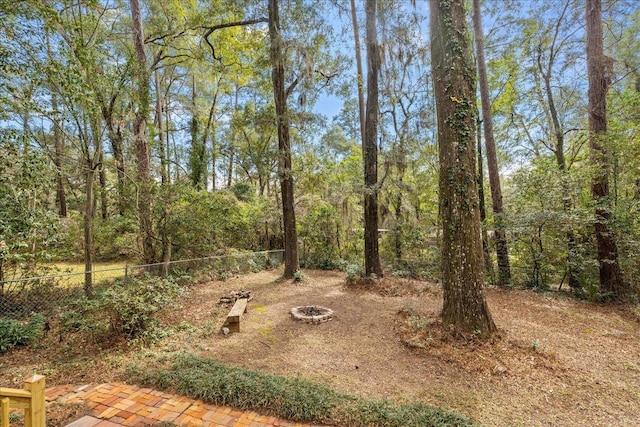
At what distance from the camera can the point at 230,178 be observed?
16.6 meters

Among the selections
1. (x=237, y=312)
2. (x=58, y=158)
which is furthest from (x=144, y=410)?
(x=58, y=158)

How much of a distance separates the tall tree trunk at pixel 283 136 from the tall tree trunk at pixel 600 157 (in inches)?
270

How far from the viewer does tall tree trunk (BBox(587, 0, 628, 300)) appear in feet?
18.6

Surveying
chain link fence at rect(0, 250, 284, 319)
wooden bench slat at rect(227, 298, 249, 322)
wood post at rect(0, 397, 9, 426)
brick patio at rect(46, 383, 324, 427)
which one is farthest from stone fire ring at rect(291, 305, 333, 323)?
wood post at rect(0, 397, 9, 426)

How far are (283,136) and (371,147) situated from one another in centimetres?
241

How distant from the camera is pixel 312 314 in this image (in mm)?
4953

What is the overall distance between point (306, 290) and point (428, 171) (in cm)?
609

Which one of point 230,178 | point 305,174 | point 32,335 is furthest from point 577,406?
point 230,178

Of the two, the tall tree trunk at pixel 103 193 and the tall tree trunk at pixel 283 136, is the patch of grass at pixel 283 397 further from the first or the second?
the tall tree trunk at pixel 283 136

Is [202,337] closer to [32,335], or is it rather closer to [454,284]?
[32,335]

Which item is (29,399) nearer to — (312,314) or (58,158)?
(312,314)

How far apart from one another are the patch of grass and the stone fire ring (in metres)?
1.86

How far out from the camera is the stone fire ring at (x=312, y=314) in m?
4.74

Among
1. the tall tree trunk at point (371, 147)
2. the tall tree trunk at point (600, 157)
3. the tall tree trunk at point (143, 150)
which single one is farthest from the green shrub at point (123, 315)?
the tall tree trunk at point (600, 157)
